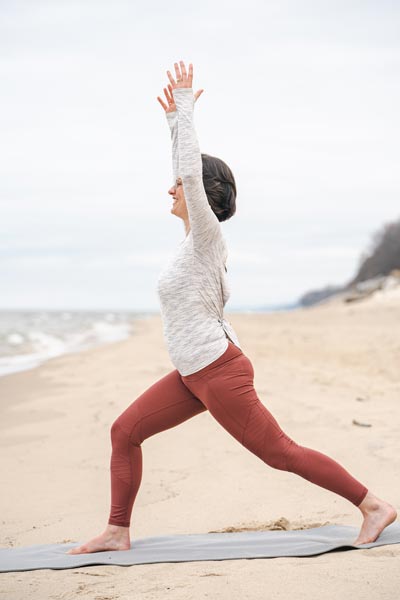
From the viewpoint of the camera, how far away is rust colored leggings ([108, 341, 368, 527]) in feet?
11.7

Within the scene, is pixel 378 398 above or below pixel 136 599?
below

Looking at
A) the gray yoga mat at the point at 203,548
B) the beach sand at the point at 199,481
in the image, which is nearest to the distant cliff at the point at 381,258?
the beach sand at the point at 199,481

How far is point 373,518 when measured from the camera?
12.1 ft

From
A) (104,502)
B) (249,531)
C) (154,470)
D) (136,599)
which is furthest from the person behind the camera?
(154,470)

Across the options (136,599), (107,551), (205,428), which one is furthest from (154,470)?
(136,599)

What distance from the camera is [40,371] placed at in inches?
511

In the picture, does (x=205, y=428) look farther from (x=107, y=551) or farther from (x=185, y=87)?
(x=185, y=87)

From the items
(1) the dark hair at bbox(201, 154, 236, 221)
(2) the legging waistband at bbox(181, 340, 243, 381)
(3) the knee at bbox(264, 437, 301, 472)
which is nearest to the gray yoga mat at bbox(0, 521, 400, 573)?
(3) the knee at bbox(264, 437, 301, 472)

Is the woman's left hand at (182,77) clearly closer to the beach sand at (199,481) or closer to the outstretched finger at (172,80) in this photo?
the outstretched finger at (172,80)

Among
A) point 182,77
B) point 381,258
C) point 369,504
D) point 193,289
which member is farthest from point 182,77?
point 381,258

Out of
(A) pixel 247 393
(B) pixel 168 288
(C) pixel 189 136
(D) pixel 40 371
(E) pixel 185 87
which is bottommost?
(D) pixel 40 371

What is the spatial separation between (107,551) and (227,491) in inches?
55.1

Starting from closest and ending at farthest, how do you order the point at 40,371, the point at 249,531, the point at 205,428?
the point at 249,531
the point at 205,428
the point at 40,371

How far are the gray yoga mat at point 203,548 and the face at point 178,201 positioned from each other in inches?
66.8
